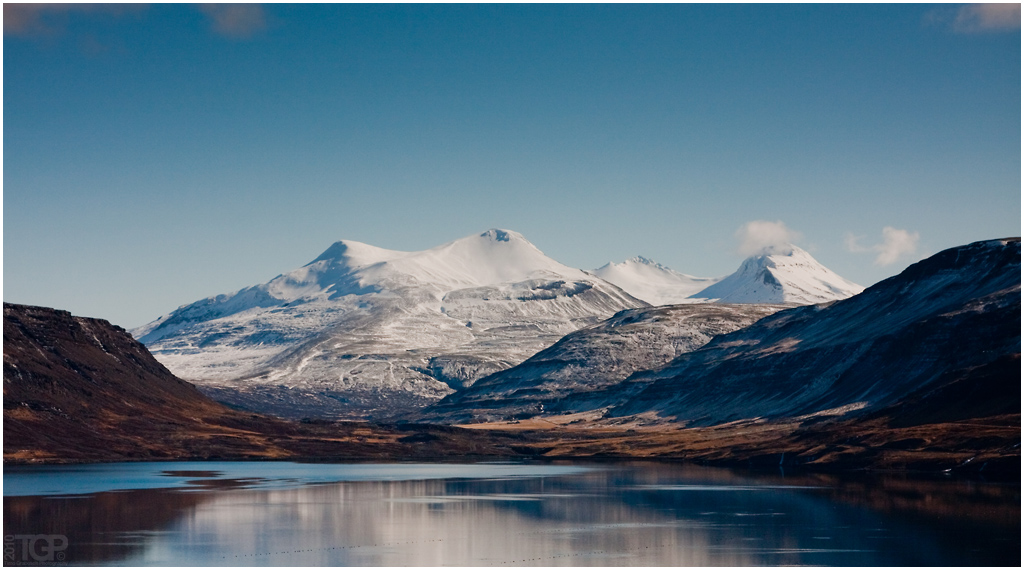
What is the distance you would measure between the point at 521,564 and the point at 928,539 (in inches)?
1370

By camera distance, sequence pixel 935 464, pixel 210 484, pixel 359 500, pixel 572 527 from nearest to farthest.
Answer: pixel 572 527, pixel 359 500, pixel 210 484, pixel 935 464

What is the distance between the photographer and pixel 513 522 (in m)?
113

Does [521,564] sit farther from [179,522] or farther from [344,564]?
[179,522]

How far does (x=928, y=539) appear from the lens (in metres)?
95.1

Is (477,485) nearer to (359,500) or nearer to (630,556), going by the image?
(359,500)

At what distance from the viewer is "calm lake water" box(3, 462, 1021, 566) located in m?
89.1

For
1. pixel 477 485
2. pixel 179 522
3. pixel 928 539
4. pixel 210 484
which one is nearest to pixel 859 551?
pixel 928 539

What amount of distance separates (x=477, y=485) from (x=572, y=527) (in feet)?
184

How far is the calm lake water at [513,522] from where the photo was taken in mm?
89062

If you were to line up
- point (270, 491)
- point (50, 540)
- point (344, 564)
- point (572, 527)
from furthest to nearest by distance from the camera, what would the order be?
point (270, 491), point (572, 527), point (50, 540), point (344, 564)

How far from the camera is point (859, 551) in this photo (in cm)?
9062

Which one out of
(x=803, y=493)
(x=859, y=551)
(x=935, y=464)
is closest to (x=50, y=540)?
(x=859, y=551)

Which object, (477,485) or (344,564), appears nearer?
(344,564)

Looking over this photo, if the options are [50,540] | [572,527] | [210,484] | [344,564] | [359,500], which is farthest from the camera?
[210,484]
